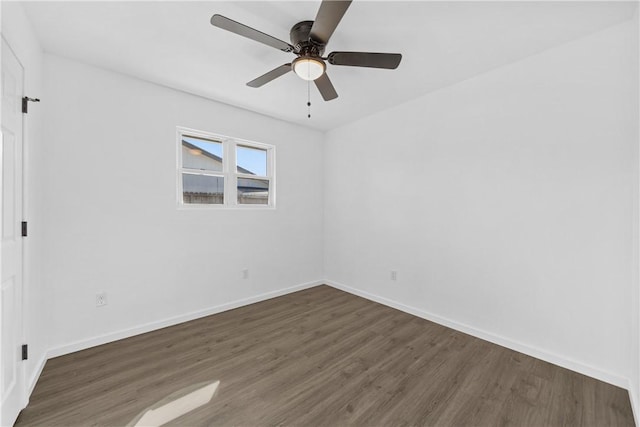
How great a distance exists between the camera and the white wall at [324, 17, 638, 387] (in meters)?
1.97

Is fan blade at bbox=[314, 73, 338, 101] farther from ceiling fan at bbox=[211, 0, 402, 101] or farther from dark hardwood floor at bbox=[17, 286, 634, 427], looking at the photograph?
dark hardwood floor at bbox=[17, 286, 634, 427]

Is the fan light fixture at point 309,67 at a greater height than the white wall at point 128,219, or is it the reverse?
the fan light fixture at point 309,67

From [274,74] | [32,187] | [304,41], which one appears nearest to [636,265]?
[304,41]

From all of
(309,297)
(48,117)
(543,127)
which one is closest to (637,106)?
(543,127)

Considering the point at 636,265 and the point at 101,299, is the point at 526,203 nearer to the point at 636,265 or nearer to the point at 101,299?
the point at 636,265

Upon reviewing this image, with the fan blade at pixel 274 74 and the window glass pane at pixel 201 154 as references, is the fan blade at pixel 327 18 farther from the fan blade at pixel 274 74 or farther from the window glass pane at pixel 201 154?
the window glass pane at pixel 201 154

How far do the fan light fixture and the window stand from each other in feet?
5.76

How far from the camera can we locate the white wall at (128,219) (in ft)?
7.53

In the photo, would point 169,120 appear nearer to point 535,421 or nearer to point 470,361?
point 470,361

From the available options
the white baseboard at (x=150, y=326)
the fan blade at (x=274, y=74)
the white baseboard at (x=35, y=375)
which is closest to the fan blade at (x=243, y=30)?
the fan blade at (x=274, y=74)

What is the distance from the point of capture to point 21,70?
5.40 ft

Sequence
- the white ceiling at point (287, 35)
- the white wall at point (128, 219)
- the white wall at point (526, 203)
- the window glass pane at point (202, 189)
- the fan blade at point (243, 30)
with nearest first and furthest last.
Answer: the fan blade at point (243, 30)
the white ceiling at point (287, 35)
the white wall at point (526, 203)
the white wall at point (128, 219)
the window glass pane at point (202, 189)

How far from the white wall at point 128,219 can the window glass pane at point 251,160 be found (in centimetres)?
22

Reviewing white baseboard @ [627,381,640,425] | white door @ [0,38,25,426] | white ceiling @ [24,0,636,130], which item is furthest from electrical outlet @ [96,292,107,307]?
white baseboard @ [627,381,640,425]
